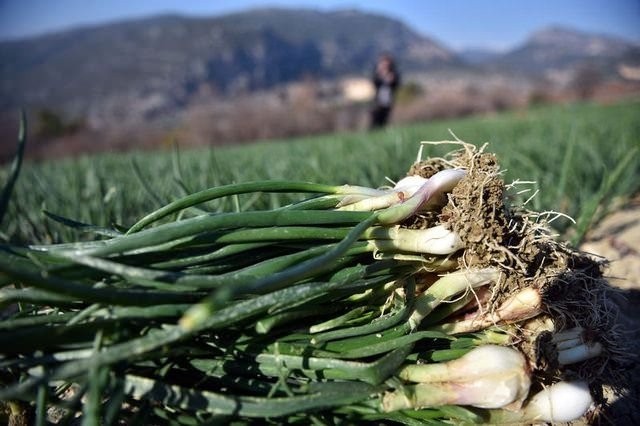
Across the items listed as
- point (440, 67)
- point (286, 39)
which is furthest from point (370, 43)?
point (440, 67)

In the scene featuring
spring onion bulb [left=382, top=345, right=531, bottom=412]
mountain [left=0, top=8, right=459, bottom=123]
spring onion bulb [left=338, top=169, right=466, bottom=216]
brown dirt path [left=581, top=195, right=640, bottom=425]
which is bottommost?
mountain [left=0, top=8, right=459, bottom=123]

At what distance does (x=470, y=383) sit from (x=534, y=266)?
33 centimetres

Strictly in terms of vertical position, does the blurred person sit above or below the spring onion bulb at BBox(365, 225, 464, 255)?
below

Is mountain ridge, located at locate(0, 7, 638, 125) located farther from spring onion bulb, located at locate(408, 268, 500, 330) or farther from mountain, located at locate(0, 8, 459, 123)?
spring onion bulb, located at locate(408, 268, 500, 330)

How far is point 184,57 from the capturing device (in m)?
92.1

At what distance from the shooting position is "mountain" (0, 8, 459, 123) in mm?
81312

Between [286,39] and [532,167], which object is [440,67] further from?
[532,167]

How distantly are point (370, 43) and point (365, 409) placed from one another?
141 m

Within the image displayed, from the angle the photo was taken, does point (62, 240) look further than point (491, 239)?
Yes

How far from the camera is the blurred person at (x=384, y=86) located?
30.8 ft

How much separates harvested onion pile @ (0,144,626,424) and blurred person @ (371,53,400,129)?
27.6 feet

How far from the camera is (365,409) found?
0.90m

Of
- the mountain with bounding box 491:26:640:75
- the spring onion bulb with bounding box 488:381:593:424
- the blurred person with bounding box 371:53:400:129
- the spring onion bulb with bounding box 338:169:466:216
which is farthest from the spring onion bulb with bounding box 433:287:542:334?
the mountain with bounding box 491:26:640:75

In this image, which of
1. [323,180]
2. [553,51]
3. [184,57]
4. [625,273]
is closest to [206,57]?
[184,57]
